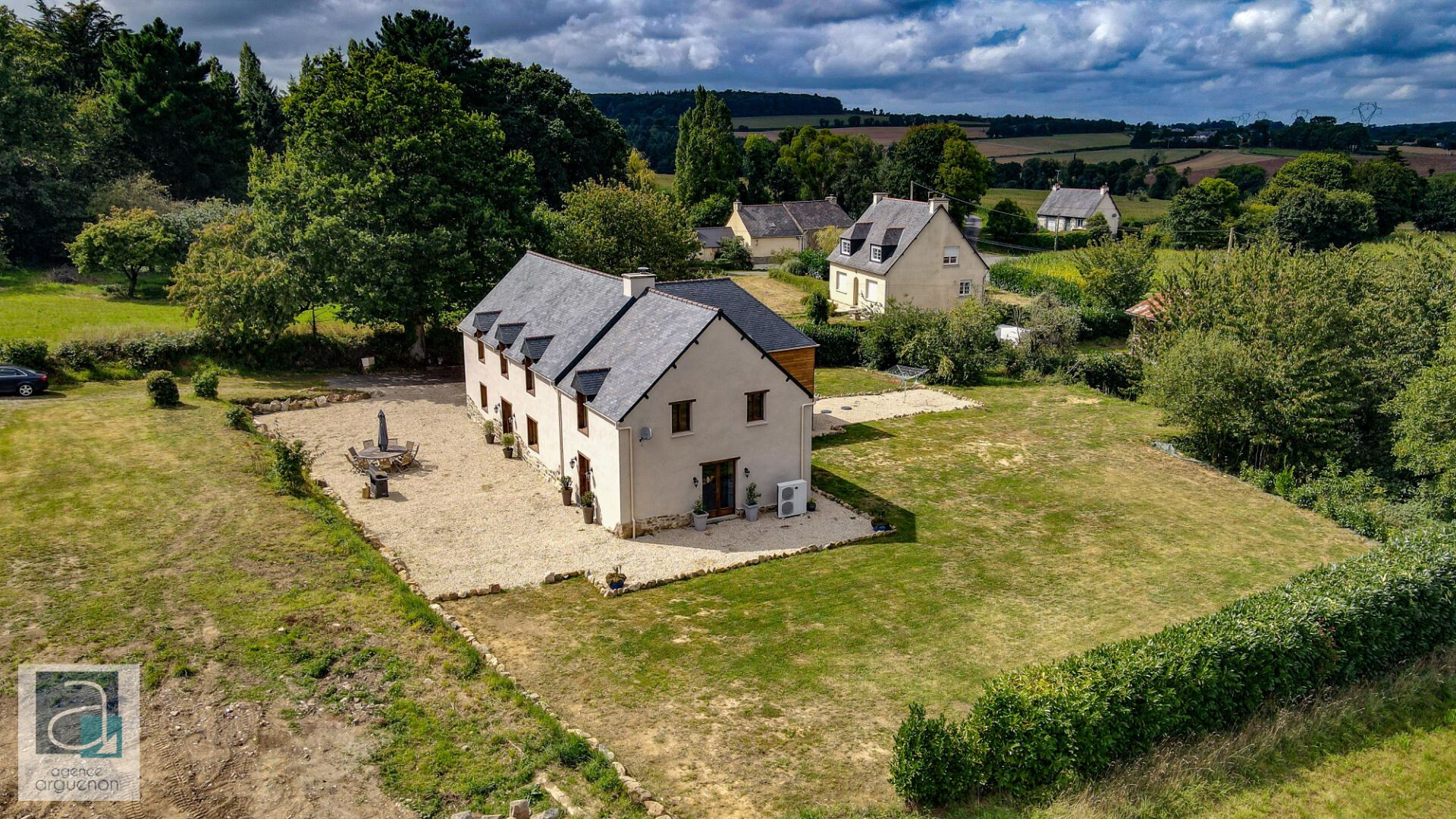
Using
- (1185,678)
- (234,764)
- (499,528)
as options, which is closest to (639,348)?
(499,528)

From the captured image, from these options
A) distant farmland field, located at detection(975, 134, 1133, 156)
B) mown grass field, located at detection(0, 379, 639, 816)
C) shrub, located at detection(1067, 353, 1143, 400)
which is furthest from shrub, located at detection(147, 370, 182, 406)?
distant farmland field, located at detection(975, 134, 1133, 156)

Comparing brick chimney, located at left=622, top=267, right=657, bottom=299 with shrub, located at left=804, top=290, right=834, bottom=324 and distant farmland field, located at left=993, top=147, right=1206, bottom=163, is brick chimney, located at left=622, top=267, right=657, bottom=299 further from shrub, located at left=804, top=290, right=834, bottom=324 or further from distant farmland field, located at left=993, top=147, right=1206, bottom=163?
distant farmland field, located at left=993, top=147, right=1206, bottom=163

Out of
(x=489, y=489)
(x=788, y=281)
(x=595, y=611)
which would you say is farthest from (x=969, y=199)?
(x=595, y=611)

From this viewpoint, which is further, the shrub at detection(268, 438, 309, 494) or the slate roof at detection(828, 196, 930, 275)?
the slate roof at detection(828, 196, 930, 275)

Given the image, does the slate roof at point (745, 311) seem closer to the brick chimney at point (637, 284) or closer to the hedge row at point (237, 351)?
the brick chimney at point (637, 284)

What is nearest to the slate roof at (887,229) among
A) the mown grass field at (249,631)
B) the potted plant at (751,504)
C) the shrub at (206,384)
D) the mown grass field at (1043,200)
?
the potted plant at (751,504)

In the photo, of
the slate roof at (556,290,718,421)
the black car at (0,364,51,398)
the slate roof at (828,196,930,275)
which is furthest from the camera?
the slate roof at (828,196,930,275)
